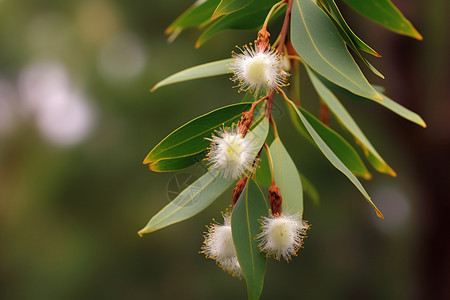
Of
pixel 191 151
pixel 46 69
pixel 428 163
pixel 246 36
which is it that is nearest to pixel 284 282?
pixel 428 163

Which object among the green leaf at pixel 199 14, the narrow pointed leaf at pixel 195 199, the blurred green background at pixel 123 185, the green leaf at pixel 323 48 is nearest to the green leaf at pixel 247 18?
the green leaf at pixel 199 14

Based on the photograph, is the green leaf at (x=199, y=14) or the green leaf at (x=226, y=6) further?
the green leaf at (x=199, y=14)

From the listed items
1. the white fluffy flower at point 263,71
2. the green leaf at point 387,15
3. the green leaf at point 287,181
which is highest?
the green leaf at point 387,15

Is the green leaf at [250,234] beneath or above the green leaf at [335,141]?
beneath

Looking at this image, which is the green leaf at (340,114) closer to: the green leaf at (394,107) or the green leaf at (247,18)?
the green leaf at (394,107)

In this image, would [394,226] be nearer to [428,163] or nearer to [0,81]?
[428,163]

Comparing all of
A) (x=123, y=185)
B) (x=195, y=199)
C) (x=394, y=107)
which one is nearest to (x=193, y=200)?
(x=195, y=199)
